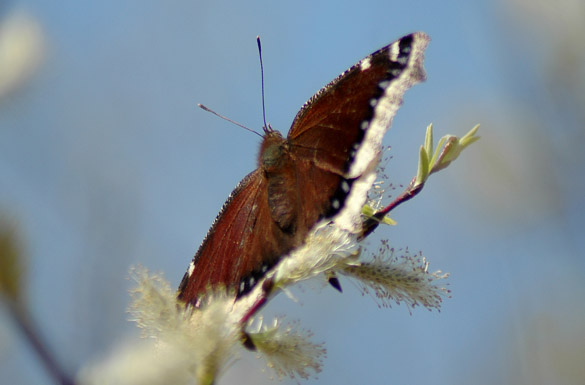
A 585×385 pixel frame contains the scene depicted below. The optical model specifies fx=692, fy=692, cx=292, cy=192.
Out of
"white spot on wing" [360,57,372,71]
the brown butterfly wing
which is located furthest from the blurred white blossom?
"white spot on wing" [360,57,372,71]

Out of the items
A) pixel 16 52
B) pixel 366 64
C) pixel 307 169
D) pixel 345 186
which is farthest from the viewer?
pixel 307 169

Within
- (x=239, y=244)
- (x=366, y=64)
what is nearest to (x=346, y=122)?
(x=366, y=64)

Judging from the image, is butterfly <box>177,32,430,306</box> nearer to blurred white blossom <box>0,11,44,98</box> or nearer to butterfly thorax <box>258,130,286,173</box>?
butterfly thorax <box>258,130,286,173</box>

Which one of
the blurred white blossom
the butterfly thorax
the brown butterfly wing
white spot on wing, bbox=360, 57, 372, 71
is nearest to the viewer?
the blurred white blossom

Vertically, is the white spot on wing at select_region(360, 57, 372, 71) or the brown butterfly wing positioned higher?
the white spot on wing at select_region(360, 57, 372, 71)

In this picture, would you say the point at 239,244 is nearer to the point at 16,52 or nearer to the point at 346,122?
the point at 346,122

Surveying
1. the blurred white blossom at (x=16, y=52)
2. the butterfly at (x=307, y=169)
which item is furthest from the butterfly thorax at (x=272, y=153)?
the blurred white blossom at (x=16, y=52)

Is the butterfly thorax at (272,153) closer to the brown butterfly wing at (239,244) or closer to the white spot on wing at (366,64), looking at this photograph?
the brown butterfly wing at (239,244)

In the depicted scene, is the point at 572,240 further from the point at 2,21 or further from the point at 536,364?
the point at 2,21
